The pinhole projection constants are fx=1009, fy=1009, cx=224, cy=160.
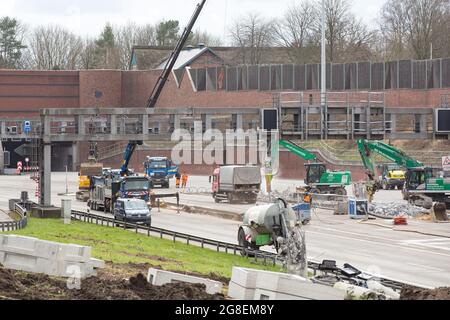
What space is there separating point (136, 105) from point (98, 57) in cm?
5247

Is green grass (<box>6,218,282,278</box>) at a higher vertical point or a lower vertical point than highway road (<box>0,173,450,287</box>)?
higher

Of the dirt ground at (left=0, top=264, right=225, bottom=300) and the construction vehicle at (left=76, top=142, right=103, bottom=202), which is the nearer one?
the dirt ground at (left=0, top=264, right=225, bottom=300)

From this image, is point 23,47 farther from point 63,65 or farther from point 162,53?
point 162,53

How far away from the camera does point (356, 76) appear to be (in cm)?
9100

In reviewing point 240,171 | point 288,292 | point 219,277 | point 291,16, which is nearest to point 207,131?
point 240,171

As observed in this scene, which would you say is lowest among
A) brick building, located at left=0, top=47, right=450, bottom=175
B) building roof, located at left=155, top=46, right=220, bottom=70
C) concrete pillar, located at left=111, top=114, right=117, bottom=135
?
concrete pillar, located at left=111, top=114, right=117, bottom=135

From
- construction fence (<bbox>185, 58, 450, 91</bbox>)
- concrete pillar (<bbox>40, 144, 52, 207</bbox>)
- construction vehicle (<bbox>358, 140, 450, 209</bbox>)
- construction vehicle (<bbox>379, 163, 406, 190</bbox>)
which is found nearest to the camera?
concrete pillar (<bbox>40, 144, 52, 207</bbox>)

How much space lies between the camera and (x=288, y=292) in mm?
19016

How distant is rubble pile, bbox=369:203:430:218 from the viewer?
5750cm

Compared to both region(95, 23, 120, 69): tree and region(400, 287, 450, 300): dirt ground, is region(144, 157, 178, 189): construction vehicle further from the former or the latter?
region(95, 23, 120, 69): tree

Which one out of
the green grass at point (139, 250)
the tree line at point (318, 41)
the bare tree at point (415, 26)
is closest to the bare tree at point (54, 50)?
the tree line at point (318, 41)

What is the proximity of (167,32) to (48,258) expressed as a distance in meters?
166

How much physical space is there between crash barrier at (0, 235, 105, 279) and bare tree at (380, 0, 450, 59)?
83.5 m

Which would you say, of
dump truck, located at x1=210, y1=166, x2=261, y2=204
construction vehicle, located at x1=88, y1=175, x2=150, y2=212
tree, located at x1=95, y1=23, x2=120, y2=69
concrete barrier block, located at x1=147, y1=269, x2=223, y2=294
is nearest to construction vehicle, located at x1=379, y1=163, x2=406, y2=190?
dump truck, located at x1=210, y1=166, x2=261, y2=204
